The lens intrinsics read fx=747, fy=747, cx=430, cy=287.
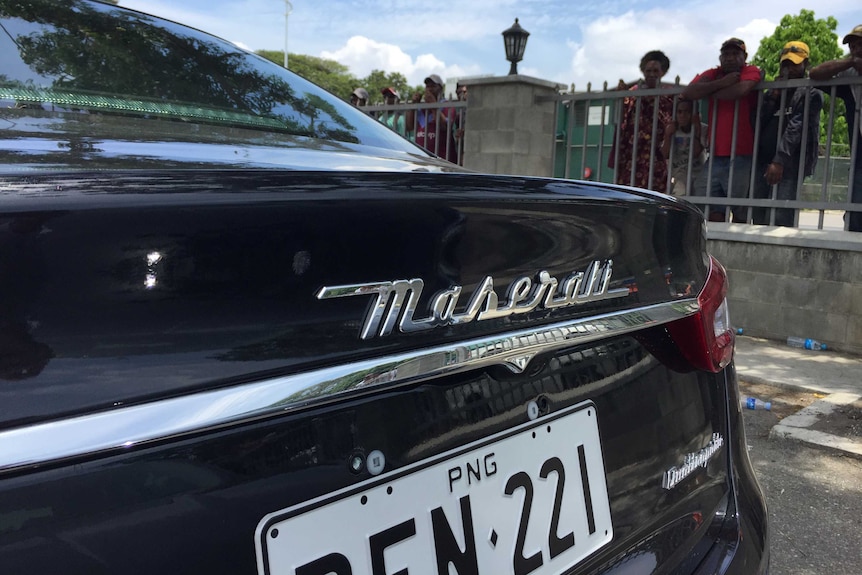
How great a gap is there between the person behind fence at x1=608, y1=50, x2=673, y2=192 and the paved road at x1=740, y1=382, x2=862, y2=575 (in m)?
3.23

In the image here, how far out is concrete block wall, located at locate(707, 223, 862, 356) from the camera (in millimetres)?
5539

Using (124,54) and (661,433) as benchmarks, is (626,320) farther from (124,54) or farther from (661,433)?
(124,54)

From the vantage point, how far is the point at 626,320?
1435mm

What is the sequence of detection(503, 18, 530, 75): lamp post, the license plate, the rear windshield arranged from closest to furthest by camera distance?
the license plate, the rear windshield, detection(503, 18, 530, 75): lamp post

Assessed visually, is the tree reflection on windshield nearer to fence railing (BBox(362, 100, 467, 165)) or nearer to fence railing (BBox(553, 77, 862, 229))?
fence railing (BBox(553, 77, 862, 229))

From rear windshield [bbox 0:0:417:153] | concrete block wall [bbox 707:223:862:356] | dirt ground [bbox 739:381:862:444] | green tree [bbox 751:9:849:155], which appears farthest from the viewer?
green tree [bbox 751:9:849:155]

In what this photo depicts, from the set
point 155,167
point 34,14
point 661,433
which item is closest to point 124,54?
point 34,14

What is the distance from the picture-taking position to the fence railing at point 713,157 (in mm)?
5809

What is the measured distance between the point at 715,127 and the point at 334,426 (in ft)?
20.1

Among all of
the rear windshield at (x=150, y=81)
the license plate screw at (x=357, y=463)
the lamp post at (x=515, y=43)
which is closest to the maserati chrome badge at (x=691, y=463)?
the license plate screw at (x=357, y=463)

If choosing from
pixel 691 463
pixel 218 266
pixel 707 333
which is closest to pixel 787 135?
pixel 707 333

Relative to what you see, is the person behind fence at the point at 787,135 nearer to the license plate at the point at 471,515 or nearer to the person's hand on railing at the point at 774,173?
the person's hand on railing at the point at 774,173

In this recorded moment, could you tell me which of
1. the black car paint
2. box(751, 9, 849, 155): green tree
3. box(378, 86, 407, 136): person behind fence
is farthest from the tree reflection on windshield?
box(751, 9, 849, 155): green tree

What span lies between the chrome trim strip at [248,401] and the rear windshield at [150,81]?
0.76 metres
